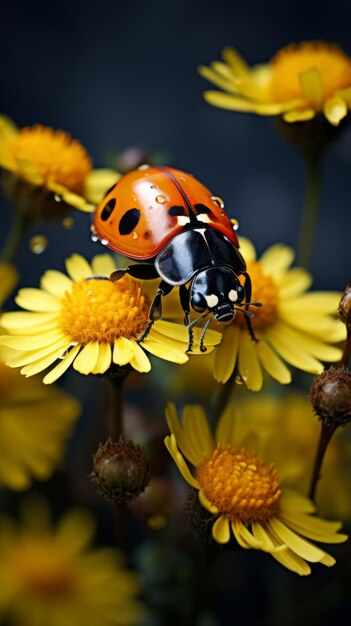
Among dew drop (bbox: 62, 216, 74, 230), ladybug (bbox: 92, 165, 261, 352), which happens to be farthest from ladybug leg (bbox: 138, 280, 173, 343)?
dew drop (bbox: 62, 216, 74, 230)

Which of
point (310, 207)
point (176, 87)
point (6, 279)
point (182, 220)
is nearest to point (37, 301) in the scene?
point (6, 279)

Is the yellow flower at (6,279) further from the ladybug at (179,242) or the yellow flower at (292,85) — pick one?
the yellow flower at (292,85)

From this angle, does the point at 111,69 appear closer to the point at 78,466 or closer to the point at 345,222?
A: the point at 345,222

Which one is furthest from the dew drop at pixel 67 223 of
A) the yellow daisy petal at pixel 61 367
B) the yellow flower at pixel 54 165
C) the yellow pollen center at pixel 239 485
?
the yellow pollen center at pixel 239 485

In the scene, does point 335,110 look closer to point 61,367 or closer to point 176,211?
point 176,211

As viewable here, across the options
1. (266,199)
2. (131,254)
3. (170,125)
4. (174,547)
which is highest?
(170,125)

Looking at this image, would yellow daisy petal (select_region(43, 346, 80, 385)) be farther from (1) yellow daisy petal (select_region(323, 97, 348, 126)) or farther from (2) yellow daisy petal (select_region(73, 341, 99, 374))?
(1) yellow daisy petal (select_region(323, 97, 348, 126))

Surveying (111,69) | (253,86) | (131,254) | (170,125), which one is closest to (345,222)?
(170,125)
